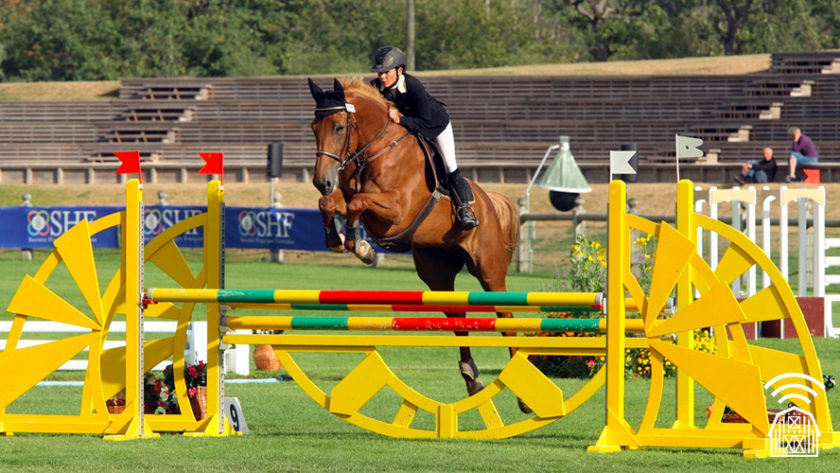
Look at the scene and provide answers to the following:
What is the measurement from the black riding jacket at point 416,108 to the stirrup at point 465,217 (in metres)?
0.49

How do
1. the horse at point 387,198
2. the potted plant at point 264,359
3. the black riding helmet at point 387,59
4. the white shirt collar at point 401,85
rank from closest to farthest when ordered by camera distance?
the horse at point 387,198
the black riding helmet at point 387,59
the white shirt collar at point 401,85
the potted plant at point 264,359

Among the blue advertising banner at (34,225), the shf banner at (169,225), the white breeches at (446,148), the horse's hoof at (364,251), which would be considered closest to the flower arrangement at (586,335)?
the white breeches at (446,148)

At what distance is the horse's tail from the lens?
912 cm

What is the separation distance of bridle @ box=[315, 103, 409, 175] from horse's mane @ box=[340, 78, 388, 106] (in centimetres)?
16

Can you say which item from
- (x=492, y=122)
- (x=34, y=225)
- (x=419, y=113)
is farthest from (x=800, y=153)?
(x=419, y=113)

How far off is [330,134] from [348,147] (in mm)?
212

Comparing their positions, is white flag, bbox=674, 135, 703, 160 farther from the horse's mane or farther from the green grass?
the horse's mane

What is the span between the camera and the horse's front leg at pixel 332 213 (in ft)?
25.6

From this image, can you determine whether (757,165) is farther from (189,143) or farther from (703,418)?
(703,418)

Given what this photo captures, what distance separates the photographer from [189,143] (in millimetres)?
36875

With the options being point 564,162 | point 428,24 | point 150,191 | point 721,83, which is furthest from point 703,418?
point 428,24

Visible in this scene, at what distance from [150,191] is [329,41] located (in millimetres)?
22439

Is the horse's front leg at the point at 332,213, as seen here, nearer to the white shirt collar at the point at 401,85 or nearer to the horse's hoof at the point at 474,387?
the white shirt collar at the point at 401,85

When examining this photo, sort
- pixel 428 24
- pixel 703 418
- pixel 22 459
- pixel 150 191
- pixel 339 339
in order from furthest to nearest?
pixel 428 24 → pixel 150 191 → pixel 703 418 → pixel 339 339 → pixel 22 459
